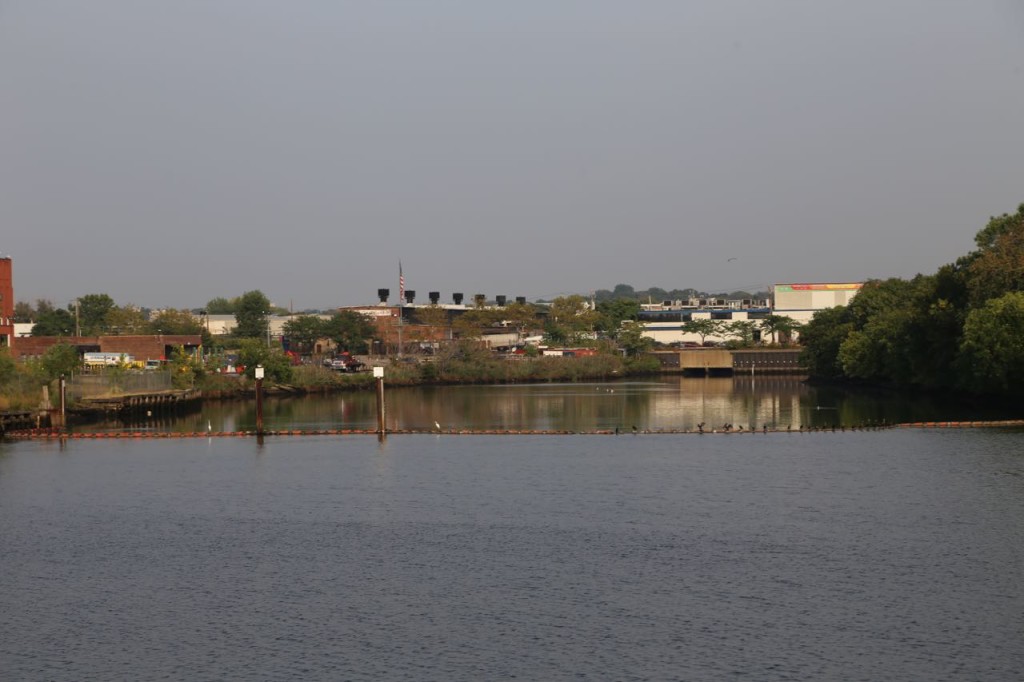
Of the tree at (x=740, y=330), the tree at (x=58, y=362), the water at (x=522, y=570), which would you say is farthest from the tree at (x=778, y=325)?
the water at (x=522, y=570)

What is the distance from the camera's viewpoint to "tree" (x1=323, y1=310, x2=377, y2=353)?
130 meters

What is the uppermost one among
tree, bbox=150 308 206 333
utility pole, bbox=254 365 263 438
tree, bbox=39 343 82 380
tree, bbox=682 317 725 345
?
tree, bbox=150 308 206 333

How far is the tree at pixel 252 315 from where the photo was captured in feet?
469

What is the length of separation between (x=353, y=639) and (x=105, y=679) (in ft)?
13.4

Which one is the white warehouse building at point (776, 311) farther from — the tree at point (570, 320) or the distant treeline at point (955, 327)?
the distant treeline at point (955, 327)

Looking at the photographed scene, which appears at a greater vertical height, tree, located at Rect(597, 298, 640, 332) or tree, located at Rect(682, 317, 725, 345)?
tree, located at Rect(597, 298, 640, 332)

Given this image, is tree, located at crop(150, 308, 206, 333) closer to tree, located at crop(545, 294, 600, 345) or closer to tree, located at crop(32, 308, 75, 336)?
tree, located at crop(32, 308, 75, 336)

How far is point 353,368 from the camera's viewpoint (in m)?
109

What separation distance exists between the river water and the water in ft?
0.26

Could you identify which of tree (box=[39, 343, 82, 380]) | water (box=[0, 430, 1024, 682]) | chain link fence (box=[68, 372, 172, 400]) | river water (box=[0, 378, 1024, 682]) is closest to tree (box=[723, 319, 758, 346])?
chain link fence (box=[68, 372, 172, 400])

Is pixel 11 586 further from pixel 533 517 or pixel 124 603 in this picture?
pixel 533 517

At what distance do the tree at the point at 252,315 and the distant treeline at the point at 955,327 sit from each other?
249 feet

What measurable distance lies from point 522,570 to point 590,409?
45.4m

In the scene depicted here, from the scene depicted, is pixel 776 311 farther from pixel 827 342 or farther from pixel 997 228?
pixel 997 228
